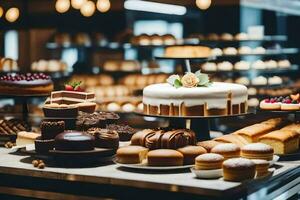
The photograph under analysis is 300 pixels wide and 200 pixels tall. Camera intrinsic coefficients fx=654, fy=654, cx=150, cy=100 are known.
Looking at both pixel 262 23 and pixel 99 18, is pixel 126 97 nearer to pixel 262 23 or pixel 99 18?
pixel 99 18

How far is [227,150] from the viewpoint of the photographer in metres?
3.91

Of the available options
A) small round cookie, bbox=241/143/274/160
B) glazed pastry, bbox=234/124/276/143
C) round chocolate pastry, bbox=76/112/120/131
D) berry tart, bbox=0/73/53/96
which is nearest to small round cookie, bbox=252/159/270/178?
small round cookie, bbox=241/143/274/160

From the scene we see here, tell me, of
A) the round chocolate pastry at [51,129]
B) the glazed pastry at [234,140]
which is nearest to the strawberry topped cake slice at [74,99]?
the round chocolate pastry at [51,129]

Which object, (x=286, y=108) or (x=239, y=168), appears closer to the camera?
(x=239, y=168)

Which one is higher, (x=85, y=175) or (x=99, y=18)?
(x=99, y=18)

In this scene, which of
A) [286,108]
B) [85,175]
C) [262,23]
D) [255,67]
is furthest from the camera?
[262,23]

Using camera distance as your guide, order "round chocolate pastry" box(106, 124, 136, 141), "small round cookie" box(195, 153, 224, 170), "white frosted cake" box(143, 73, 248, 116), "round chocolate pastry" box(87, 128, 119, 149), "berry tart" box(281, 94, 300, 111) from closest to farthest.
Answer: "small round cookie" box(195, 153, 224, 170)
"round chocolate pastry" box(87, 128, 119, 149)
"white frosted cake" box(143, 73, 248, 116)
"round chocolate pastry" box(106, 124, 136, 141)
"berry tart" box(281, 94, 300, 111)

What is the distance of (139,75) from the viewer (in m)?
10.6

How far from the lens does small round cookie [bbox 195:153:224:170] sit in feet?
11.9

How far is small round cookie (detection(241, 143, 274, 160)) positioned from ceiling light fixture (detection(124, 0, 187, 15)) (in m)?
6.93

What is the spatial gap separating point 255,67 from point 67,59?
10.8ft

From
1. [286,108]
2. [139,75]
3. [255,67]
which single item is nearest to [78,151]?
[286,108]

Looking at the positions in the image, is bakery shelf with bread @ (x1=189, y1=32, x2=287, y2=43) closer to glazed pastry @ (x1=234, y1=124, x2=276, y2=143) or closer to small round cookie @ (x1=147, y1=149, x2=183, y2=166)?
glazed pastry @ (x1=234, y1=124, x2=276, y2=143)

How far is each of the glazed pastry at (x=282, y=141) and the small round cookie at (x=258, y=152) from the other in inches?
15.3
